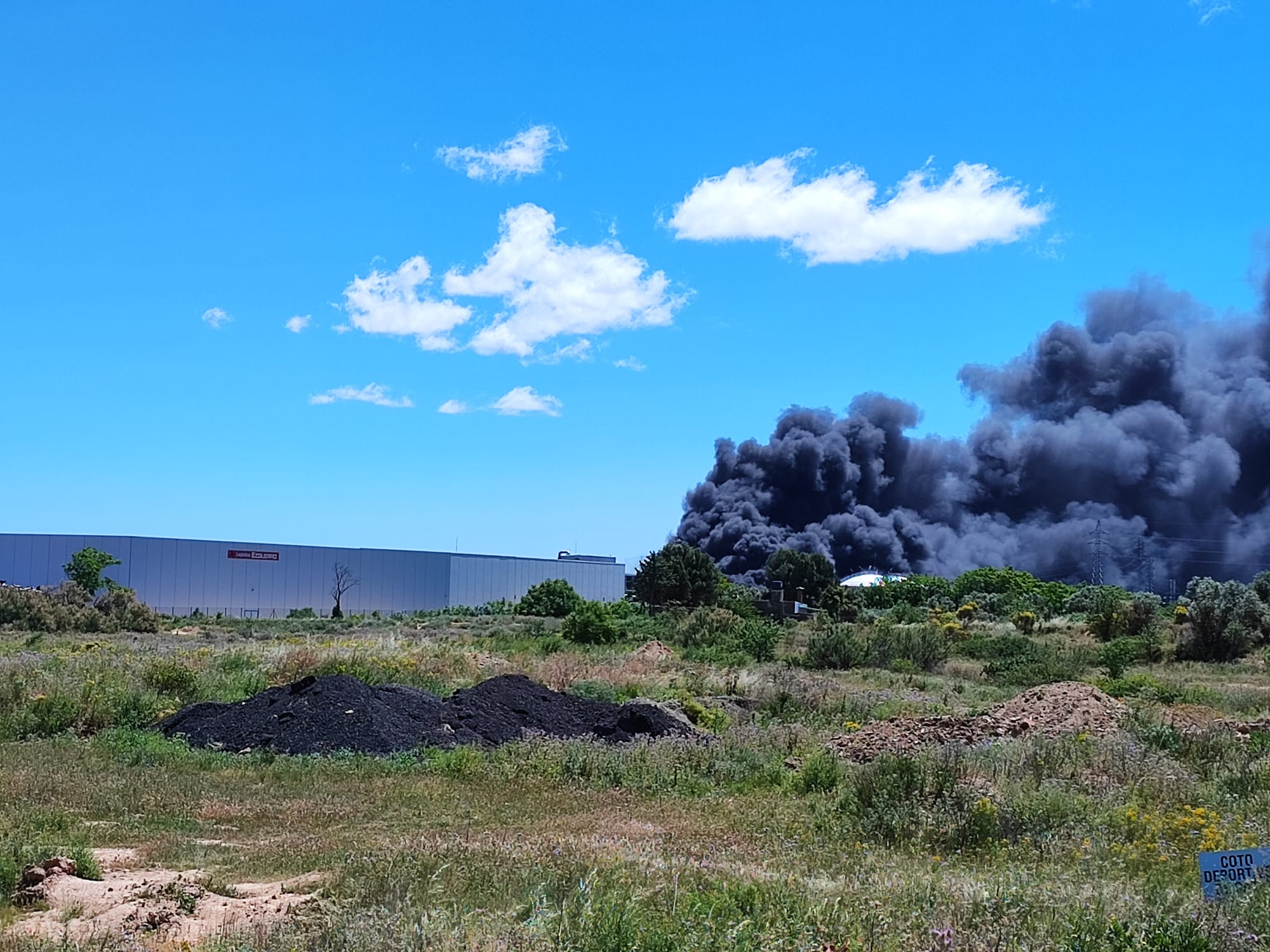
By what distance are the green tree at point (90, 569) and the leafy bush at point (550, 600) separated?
18661 millimetres

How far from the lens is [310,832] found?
379 inches

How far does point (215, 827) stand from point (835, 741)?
8056 millimetres

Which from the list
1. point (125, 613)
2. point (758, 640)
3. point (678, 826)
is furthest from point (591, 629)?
point (678, 826)

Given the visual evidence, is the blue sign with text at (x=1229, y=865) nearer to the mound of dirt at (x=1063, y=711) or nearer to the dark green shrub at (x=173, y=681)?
the mound of dirt at (x=1063, y=711)

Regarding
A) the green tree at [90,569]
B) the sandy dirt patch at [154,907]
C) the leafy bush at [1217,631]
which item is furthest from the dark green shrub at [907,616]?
the sandy dirt patch at [154,907]

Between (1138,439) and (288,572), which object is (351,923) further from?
(1138,439)

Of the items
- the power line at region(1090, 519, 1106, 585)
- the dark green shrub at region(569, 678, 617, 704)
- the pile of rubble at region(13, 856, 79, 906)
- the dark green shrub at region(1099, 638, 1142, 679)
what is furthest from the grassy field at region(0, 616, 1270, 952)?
the power line at region(1090, 519, 1106, 585)

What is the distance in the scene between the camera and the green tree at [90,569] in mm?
52719

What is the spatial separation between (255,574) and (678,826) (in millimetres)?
53698

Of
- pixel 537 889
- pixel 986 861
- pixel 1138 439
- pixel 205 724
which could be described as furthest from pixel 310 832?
pixel 1138 439

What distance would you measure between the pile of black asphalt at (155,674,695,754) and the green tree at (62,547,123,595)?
40166 millimetres

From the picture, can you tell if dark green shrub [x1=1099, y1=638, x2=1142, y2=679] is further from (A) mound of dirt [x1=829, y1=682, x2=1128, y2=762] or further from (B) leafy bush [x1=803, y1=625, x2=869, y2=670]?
(A) mound of dirt [x1=829, y1=682, x2=1128, y2=762]

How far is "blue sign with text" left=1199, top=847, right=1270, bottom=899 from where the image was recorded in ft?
16.4

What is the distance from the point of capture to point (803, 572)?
71312 mm
